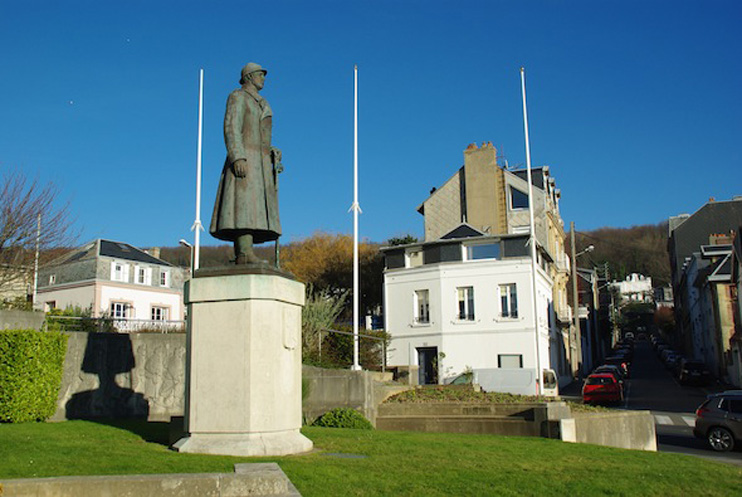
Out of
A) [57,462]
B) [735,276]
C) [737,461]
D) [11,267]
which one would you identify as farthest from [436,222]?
[57,462]

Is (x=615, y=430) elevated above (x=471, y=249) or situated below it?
below

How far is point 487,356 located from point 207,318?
29538mm

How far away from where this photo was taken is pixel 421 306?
40000 mm

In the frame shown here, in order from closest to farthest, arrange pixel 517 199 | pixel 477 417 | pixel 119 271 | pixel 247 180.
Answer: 1. pixel 247 180
2. pixel 477 417
3. pixel 517 199
4. pixel 119 271

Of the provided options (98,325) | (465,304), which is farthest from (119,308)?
(98,325)

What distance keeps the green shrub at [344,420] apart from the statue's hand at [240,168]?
772 cm

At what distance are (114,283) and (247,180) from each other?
1686 inches

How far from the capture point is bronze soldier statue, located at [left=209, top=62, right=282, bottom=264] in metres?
10.5

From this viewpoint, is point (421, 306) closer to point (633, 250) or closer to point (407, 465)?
point (407, 465)

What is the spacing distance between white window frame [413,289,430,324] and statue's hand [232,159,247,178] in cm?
2987

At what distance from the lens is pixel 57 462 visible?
311 inches

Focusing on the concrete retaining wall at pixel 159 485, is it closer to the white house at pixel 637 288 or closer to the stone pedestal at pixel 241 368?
the stone pedestal at pixel 241 368

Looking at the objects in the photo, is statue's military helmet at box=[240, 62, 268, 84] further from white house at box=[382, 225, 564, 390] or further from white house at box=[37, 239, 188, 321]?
white house at box=[37, 239, 188, 321]

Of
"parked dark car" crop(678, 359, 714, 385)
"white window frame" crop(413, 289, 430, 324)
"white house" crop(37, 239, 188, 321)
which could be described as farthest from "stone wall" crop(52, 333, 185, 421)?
"parked dark car" crop(678, 359, 714, 385)
